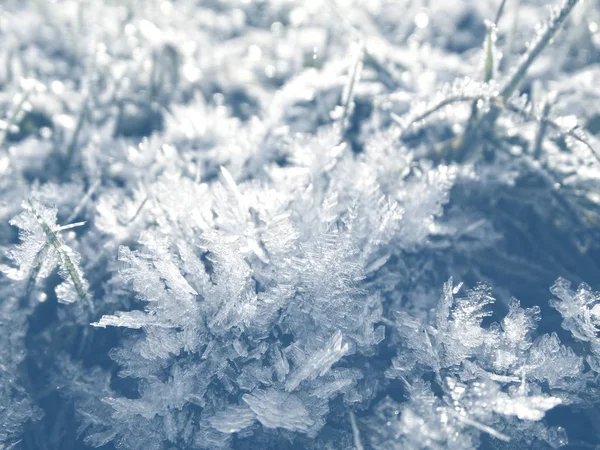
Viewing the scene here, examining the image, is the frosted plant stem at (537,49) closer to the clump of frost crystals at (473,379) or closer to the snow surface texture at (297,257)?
the snow surface texture at (297,257)

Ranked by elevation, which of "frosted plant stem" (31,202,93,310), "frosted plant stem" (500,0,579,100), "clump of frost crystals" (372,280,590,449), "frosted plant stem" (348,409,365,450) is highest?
"frosted plant stem" (500,0,579,100)

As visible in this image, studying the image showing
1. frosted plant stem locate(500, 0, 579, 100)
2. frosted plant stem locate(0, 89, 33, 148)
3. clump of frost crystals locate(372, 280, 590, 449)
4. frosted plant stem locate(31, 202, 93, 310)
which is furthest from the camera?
frosted plant stem locate(0, 89, 33, 148)

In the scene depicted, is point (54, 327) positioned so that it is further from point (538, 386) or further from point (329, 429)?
point (538, 386)

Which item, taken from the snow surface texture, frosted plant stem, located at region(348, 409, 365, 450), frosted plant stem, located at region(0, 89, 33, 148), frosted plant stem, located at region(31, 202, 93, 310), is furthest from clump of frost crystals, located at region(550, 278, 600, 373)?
frosted plant stem, located at region(0, 89, 33, 148)

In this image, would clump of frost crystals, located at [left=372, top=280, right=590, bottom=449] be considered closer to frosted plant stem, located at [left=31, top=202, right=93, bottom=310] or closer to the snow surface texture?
the snow surface texture

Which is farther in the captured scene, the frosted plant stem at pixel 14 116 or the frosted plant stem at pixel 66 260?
the frosted plant stem at pixel 14 116

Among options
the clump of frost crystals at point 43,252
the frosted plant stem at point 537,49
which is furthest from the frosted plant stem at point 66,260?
the frosted plant stem at point 537,49

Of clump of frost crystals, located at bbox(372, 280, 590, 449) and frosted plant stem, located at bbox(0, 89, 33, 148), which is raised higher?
frosted plant stem, located at bbox(0, 89, 33, 148)
